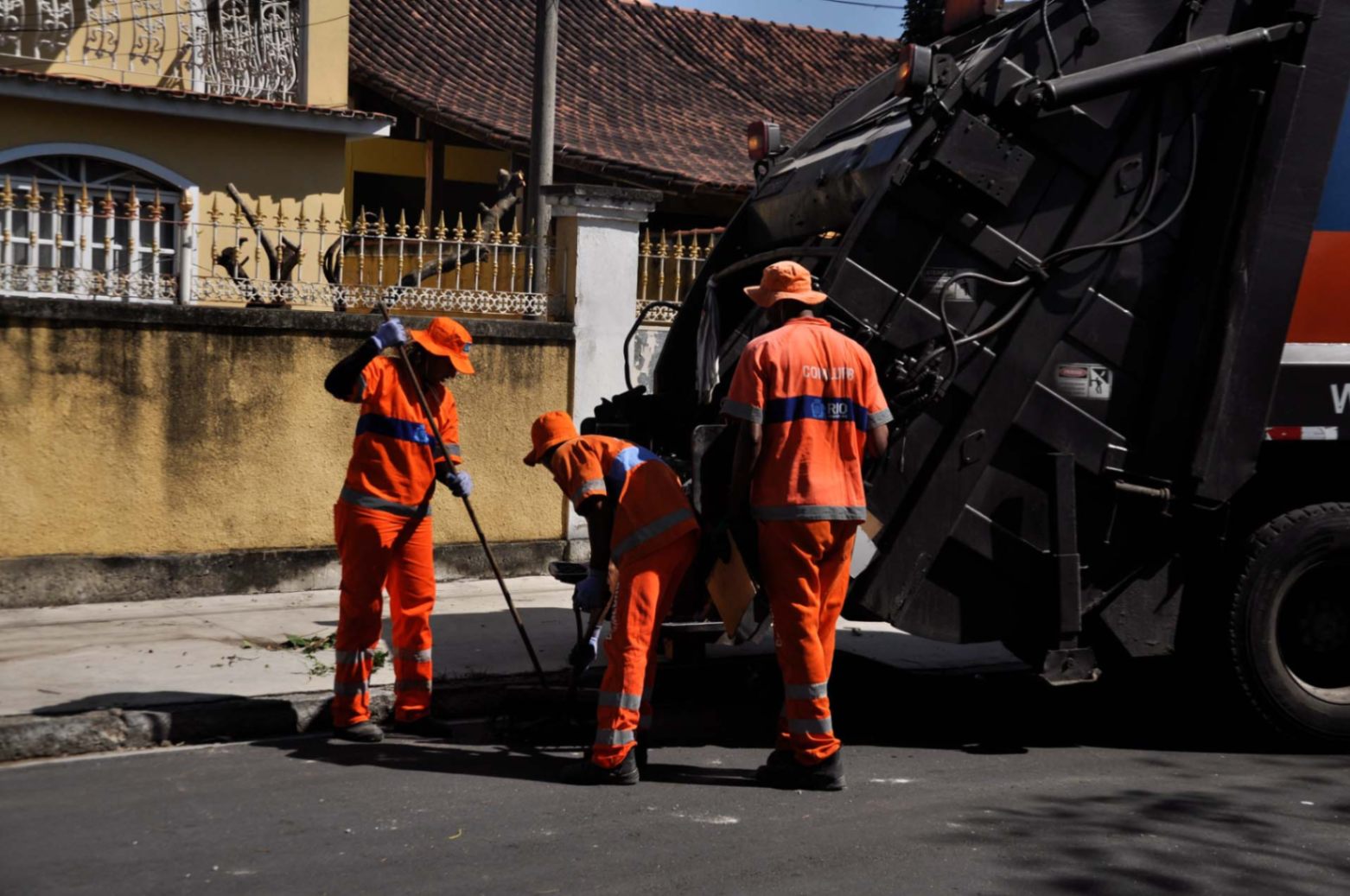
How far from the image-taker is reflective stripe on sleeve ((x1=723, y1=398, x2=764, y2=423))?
16.8 feet

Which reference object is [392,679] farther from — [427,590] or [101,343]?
[101,343]

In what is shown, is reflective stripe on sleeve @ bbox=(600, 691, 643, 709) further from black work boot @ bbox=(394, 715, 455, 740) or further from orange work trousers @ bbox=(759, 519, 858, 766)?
black work boot @ bbox=(394, 715, 455, 740)

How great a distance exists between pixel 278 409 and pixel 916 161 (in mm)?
4470

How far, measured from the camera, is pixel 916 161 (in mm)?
5512

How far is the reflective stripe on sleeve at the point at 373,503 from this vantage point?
584 centimetres

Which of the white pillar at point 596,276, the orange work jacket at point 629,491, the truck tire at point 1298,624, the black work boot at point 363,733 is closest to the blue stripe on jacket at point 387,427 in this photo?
the orange work jacket at point 629,491

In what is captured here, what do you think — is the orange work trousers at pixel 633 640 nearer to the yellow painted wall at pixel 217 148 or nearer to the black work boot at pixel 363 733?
the black work boot at pixel 363 733

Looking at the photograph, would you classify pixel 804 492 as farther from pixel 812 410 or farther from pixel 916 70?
pixel 916 70

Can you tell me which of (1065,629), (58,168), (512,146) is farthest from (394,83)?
(1065,629)

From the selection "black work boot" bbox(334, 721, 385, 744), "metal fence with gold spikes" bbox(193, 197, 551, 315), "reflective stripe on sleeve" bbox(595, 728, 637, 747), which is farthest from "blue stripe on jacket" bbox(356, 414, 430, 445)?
"metal fence with gold spikes" bbox(193, 197, 551, 315)

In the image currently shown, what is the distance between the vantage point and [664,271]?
991 cm

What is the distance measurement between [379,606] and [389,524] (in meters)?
0.34

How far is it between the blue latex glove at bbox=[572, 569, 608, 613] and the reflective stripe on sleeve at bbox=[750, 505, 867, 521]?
0.67 meters

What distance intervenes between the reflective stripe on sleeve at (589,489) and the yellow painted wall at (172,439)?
384cm
